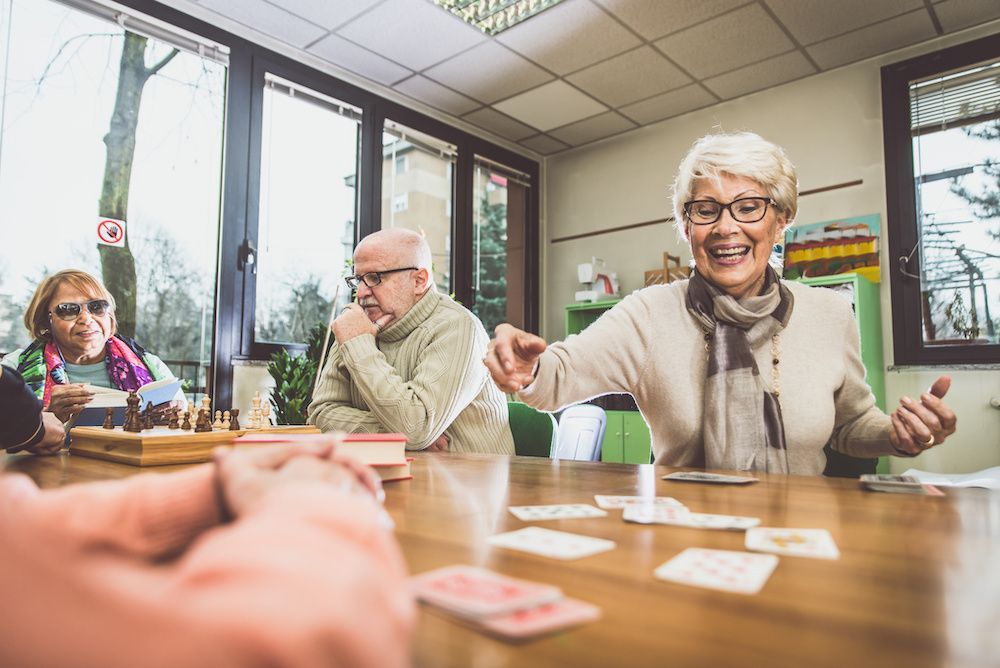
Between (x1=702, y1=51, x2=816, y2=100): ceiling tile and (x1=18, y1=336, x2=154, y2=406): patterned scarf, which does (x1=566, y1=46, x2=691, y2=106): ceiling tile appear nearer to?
(x1=702, y1=51, x2=816, y2=100): ceiling tile

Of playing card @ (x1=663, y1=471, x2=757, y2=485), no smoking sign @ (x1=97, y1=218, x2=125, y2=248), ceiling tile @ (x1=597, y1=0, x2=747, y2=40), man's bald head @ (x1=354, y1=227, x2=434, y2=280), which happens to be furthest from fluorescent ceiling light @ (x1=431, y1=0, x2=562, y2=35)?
playing card @ (x1=663, y1=471, x2=757, y2=485)

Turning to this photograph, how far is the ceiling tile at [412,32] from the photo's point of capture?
3.54 m

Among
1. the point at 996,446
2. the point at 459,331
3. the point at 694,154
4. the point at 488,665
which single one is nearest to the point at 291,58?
the point at 459,331

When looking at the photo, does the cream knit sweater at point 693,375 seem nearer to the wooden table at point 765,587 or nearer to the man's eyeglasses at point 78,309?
the wooden table at point 765,587

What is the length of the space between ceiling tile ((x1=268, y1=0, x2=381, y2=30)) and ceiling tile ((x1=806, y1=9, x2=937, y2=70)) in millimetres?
2670

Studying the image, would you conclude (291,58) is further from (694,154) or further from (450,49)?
(694,154)

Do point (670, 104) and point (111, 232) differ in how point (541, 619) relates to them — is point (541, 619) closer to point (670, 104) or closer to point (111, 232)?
point (111, 232)

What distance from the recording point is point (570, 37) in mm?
3770

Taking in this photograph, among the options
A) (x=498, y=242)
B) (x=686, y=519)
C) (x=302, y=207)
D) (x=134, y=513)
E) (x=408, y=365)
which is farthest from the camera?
(x=498, y=242)

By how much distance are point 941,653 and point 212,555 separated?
1.35 feet

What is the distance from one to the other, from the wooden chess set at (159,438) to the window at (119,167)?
1.99 m

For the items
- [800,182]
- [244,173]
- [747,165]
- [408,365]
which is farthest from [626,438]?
[747,165]

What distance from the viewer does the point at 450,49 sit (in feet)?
12.9

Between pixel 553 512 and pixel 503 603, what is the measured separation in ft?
1.25
